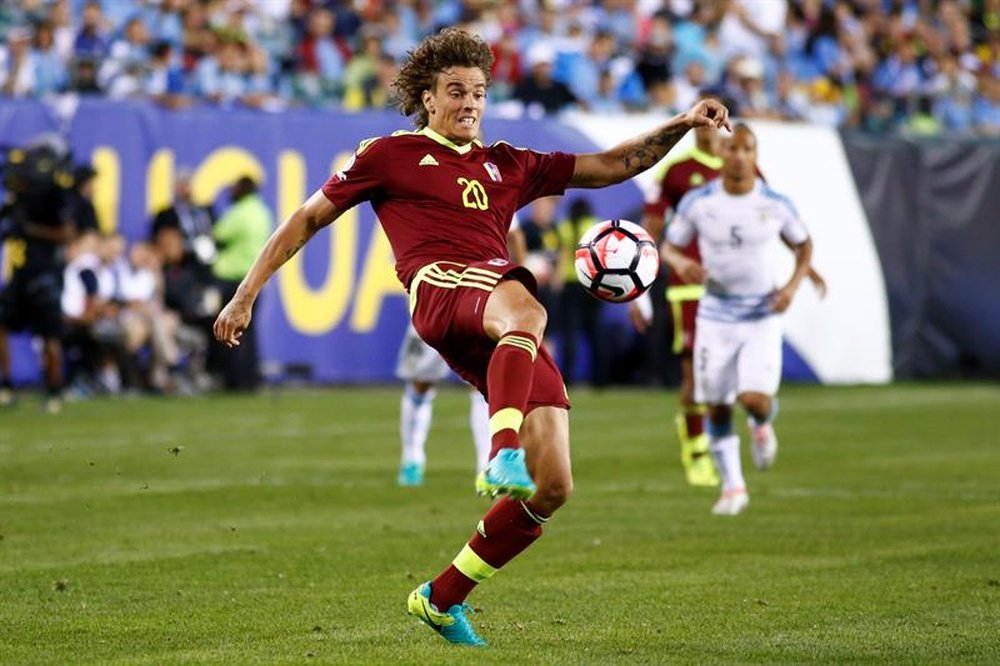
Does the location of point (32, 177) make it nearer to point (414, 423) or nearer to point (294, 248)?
point (414, 423)

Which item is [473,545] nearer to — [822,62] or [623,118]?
[623,118]

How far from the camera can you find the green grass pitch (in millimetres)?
7758

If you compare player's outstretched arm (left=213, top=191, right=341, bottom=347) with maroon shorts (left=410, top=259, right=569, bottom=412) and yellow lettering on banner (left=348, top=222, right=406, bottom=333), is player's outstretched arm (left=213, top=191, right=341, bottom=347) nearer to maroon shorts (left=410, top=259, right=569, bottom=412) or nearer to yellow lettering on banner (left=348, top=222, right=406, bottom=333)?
maroon shorts (left=410, top=259, right=569, bottom=412)

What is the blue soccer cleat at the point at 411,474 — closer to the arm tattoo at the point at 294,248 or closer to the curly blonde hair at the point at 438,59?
the curly blonde hair at the point at 438,59

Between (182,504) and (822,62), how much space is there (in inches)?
764

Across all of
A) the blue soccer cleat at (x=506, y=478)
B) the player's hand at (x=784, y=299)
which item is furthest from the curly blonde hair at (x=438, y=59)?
the player's hand at (x=784, y=299)

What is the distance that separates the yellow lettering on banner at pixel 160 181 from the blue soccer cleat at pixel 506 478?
17.0m

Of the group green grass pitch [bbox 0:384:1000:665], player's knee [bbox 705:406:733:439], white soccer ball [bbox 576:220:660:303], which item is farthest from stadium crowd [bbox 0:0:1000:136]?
white soccer ball [bbox 576:220:660:303]

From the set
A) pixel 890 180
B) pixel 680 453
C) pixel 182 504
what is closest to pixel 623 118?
pixel 890 180

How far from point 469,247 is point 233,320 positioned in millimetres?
972

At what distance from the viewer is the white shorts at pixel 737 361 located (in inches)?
520

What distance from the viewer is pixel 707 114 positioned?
7973 millimetres

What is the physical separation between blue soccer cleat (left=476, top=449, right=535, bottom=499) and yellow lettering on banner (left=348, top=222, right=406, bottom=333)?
57.3 feet

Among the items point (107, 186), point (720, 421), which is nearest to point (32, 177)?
point (107, 186)
